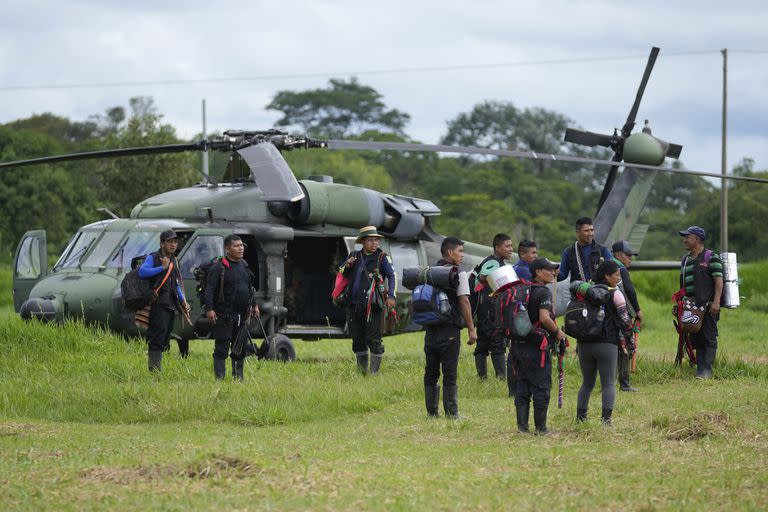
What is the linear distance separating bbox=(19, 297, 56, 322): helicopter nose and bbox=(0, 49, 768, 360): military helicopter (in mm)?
12

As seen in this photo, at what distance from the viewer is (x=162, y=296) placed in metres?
12.4

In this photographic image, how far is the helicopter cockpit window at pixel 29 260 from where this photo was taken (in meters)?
15.5

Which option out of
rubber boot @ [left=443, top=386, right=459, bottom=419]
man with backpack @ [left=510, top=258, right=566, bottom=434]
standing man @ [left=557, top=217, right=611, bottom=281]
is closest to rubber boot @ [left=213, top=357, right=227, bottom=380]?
rubber boot @ [left=443, top=386, right=459, bottom=419]

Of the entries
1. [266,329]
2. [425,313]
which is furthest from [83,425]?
[266,329]

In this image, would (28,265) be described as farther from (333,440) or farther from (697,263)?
(697,263)

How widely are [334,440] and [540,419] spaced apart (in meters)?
1.49

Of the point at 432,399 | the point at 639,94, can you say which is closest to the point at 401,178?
the point at 639,94

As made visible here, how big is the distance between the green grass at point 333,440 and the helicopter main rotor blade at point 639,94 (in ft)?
13.6

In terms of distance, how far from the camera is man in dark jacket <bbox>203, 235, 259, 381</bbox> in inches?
478

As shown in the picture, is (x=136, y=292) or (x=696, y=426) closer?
(x=696, y=426)

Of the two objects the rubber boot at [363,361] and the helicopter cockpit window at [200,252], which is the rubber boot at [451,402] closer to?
the rubber boot at [363,361]

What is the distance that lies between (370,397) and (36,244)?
600cm

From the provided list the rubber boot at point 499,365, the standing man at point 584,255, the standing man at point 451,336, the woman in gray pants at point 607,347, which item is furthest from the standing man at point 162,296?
the woman in gray pants at point 607,347

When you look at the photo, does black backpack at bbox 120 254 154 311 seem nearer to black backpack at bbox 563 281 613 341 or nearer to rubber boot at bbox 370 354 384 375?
rubber boot at bbox 370 354 384 375
